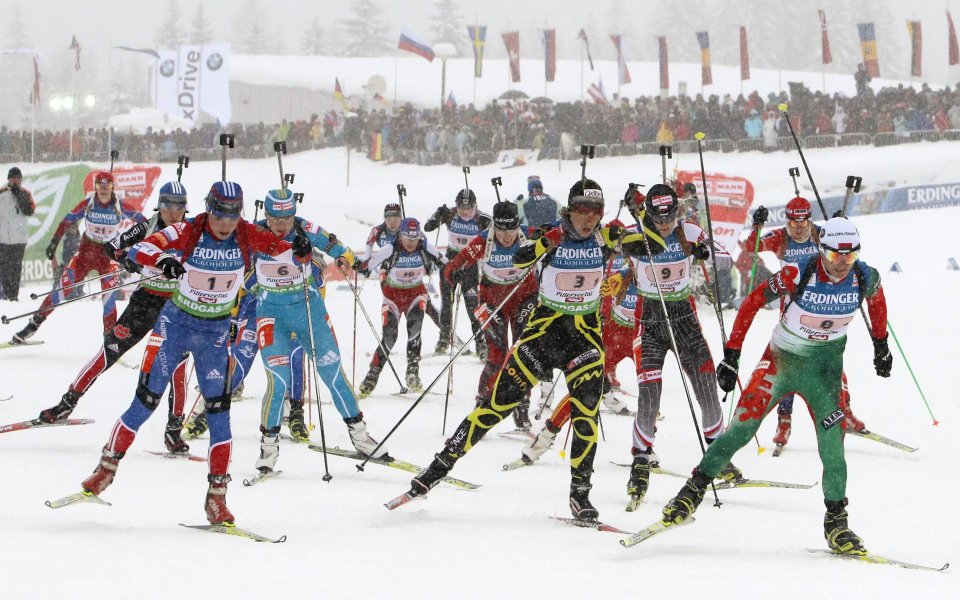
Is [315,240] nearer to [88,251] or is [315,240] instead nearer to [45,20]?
[88,251]

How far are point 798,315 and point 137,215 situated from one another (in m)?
9.00

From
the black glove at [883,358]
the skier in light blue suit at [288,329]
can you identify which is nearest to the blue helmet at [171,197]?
the skier in light blue suit at [288,329]

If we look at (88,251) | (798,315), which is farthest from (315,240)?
(88,251)

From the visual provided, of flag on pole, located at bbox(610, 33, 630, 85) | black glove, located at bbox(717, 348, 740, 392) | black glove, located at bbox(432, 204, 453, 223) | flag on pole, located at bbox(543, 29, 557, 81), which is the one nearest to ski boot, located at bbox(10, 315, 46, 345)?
black glove, located at bbox(432, 204, 453, 223)

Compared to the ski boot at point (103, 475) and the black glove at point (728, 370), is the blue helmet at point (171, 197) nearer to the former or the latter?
the ski boot at point (103, 475)

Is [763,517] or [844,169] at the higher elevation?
[844,169]

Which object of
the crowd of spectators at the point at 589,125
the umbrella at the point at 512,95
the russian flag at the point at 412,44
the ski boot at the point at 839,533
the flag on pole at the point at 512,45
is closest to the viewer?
the ski boot at the point at 839,533

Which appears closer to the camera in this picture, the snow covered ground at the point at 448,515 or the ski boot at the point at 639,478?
the snow covered ground at the point at 448,515

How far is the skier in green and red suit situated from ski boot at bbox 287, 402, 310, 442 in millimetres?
4333

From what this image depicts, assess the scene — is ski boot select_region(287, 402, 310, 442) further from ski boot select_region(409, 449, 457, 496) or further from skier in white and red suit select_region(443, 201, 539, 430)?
ski boot select_region(409, 449, 457, 496)

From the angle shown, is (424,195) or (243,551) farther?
(424,195)

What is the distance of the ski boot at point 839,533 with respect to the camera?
21.1ft

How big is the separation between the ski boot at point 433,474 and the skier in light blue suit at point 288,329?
56.2 inches

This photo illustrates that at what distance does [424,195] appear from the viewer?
31.0m
